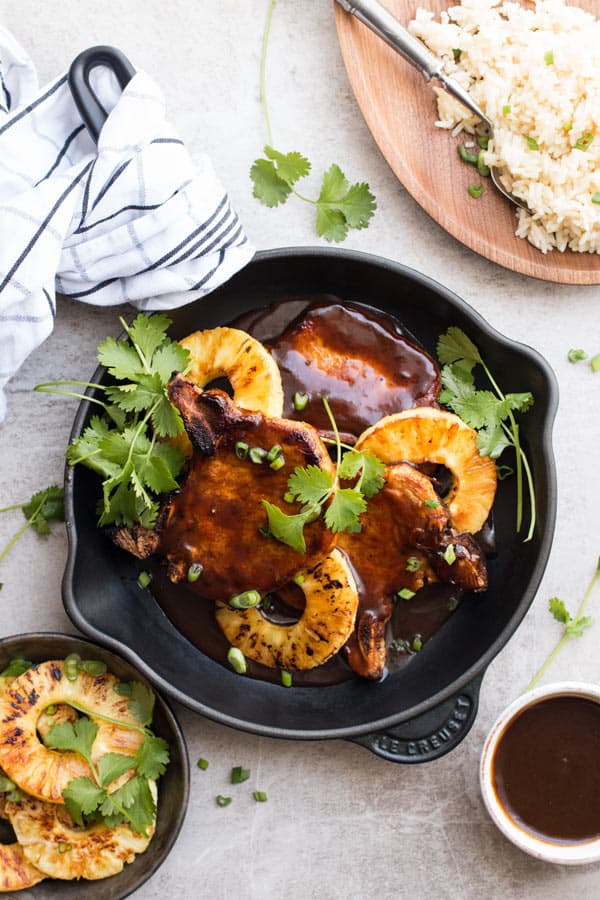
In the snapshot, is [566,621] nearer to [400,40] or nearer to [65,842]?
[65,842]

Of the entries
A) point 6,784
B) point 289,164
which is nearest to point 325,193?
point 289,164

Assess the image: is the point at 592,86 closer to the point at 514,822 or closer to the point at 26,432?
the point at 26,432

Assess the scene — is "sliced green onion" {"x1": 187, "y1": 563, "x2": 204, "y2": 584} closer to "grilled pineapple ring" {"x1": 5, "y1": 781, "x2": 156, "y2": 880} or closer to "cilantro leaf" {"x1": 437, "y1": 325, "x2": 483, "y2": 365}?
"grilled pineapple ring" {"x1": 5, "y1": 781, "x2": 156, "y2": 880}

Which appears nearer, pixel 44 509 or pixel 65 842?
pixel 65 842

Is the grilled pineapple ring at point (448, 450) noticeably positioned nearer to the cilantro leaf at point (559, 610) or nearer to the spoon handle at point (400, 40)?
the cilantro leaf at point (559, 610)

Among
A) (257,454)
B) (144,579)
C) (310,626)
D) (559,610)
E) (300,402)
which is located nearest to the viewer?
(257,454)

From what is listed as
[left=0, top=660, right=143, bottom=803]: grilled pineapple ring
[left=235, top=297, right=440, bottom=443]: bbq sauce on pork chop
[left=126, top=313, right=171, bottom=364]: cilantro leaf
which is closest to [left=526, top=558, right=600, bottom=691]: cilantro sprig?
[left=235, top=297, right=440, bottom=443]: bbq sauce on pork chop

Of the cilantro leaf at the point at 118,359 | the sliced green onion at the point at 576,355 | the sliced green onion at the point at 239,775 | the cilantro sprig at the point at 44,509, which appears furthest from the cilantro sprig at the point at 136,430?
the sliced green onion at the point at 576,355
